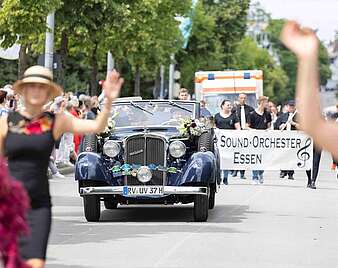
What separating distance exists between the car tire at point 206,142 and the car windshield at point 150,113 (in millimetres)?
438

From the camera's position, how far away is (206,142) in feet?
50.1

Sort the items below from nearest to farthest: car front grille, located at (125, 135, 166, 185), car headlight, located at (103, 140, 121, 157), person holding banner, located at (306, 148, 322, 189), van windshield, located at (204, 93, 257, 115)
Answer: car front grille, located at (125, 135, 166, 185) → car headlight, located at (103, 140, 121, 157) → person holding banner, located at (306, 148, 322, 189) → van windshield, located at (204, 93, 257, 115)

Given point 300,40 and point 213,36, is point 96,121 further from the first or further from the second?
point 213,36

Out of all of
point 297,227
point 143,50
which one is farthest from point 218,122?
point 143,50

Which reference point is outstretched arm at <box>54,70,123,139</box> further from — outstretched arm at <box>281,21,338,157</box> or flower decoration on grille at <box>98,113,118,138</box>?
flower decoration on grille at <box>98,113,118,138</box>

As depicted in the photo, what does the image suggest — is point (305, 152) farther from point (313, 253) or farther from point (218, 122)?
point (313, 253)

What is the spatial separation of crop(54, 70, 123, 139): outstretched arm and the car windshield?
8.78 meters

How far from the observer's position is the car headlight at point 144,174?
1457 cm

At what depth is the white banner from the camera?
77.4 feet

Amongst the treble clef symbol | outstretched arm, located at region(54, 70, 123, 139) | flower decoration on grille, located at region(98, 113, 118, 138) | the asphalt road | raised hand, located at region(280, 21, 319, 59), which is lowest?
the asphalt road

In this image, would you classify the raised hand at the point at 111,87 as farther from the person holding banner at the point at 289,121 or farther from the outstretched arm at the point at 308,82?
the person holding banner at the point at 289,121

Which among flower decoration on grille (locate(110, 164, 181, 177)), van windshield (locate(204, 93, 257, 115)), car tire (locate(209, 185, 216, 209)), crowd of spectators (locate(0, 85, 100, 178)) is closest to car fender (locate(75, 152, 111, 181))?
flower decoration on grille (locate(110, 164, 181, 177))

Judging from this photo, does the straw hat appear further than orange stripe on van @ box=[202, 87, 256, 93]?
No

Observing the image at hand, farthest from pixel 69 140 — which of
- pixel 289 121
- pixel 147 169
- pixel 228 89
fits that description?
pixel 147 169
